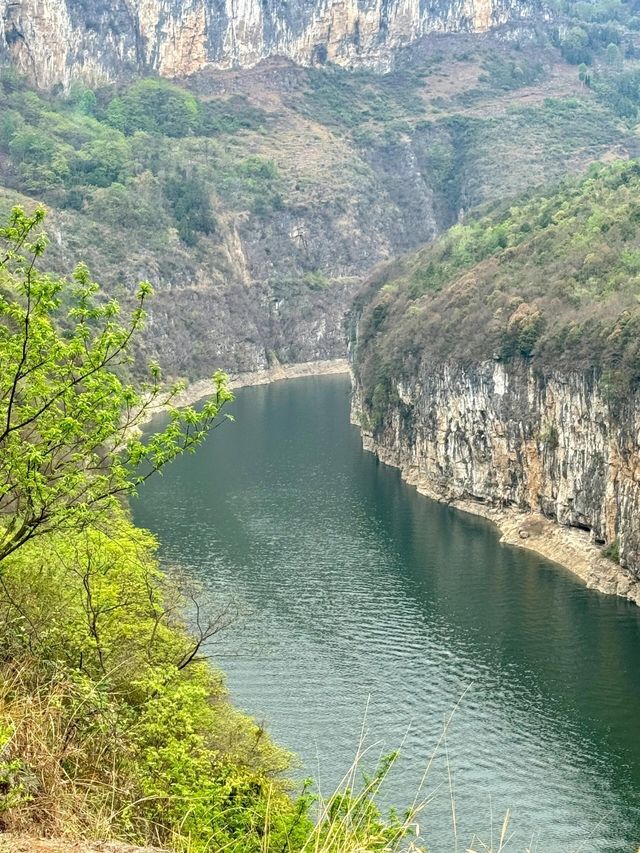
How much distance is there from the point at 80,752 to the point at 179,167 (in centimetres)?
13423

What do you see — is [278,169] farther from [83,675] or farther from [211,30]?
[83,675]

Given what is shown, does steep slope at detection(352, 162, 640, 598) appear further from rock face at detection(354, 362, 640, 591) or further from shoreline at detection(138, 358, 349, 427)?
shoreline at detection(138, 358, 349, 427)

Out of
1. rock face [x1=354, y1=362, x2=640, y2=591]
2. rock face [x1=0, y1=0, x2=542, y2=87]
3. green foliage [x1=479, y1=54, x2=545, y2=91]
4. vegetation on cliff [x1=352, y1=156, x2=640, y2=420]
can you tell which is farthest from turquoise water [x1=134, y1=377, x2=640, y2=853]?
green foliage [x1=479, y1=54, x2=545, y2=91]

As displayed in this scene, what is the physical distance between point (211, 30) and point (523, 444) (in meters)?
123

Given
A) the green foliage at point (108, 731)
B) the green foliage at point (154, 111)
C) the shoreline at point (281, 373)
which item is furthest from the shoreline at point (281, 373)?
the green foliage at point (108, 731)

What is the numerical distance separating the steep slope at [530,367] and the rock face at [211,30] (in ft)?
291

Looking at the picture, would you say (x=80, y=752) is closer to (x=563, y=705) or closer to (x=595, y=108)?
(x=563, y=705)

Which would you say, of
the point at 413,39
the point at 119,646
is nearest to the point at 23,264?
the point at 119,646

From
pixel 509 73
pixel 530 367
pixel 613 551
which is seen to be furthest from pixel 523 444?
pixel 509 73

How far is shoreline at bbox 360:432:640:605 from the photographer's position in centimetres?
5175

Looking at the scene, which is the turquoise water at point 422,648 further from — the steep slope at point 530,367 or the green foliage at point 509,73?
the green foliage at point 509,73

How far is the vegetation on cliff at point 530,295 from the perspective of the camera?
60.2 metres

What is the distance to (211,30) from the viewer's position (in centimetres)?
17150

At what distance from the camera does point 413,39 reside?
18425cm
